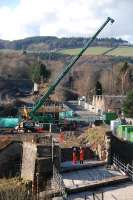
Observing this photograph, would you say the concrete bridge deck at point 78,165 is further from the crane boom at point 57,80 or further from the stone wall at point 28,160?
the crane boom at point 57,80

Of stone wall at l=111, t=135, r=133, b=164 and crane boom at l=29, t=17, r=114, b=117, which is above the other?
crane boom at l=29, t=17, r=114, b=117

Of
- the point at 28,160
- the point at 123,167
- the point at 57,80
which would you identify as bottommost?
the point at 123,167

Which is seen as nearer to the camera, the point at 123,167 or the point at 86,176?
the point at 86,176

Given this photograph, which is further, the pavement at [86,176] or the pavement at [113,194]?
the pavement at [86,176]

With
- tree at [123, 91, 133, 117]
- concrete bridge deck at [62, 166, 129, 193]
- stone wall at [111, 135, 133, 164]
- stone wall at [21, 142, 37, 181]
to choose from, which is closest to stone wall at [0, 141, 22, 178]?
stone wall at [21, 142, 37, 181]

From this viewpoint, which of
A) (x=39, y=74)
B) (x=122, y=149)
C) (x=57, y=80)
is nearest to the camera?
(x=122, y=149)

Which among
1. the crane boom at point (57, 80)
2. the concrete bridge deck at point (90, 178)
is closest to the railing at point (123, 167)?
the concrete bridge deck at point (90, 178)

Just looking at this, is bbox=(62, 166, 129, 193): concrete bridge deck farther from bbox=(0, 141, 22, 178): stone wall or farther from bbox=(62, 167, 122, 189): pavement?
bbox=(0, 141, 22, 178): stone wall

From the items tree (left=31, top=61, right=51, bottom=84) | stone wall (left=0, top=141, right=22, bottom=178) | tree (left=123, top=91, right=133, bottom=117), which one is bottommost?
stone wall (left=0, top=141, right=22, bottom=178)

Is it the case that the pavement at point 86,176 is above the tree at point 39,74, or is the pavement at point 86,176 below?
below

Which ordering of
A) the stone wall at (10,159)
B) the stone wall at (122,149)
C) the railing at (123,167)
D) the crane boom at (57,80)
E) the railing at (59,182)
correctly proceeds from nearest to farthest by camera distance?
1. the railing at (59,182)
2. the railing at (123,167)
3. the stone wall at (10,159)
4. the stone wall at (122,149)
5. the crane boom at (57,80)

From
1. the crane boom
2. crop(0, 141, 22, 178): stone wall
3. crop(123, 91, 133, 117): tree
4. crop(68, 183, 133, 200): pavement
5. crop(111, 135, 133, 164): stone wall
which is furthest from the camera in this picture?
crop(123, 91, 133, 117): tree

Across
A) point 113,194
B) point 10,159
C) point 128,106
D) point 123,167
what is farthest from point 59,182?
point 128,106

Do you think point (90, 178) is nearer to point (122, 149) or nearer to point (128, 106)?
point (122, 149)
